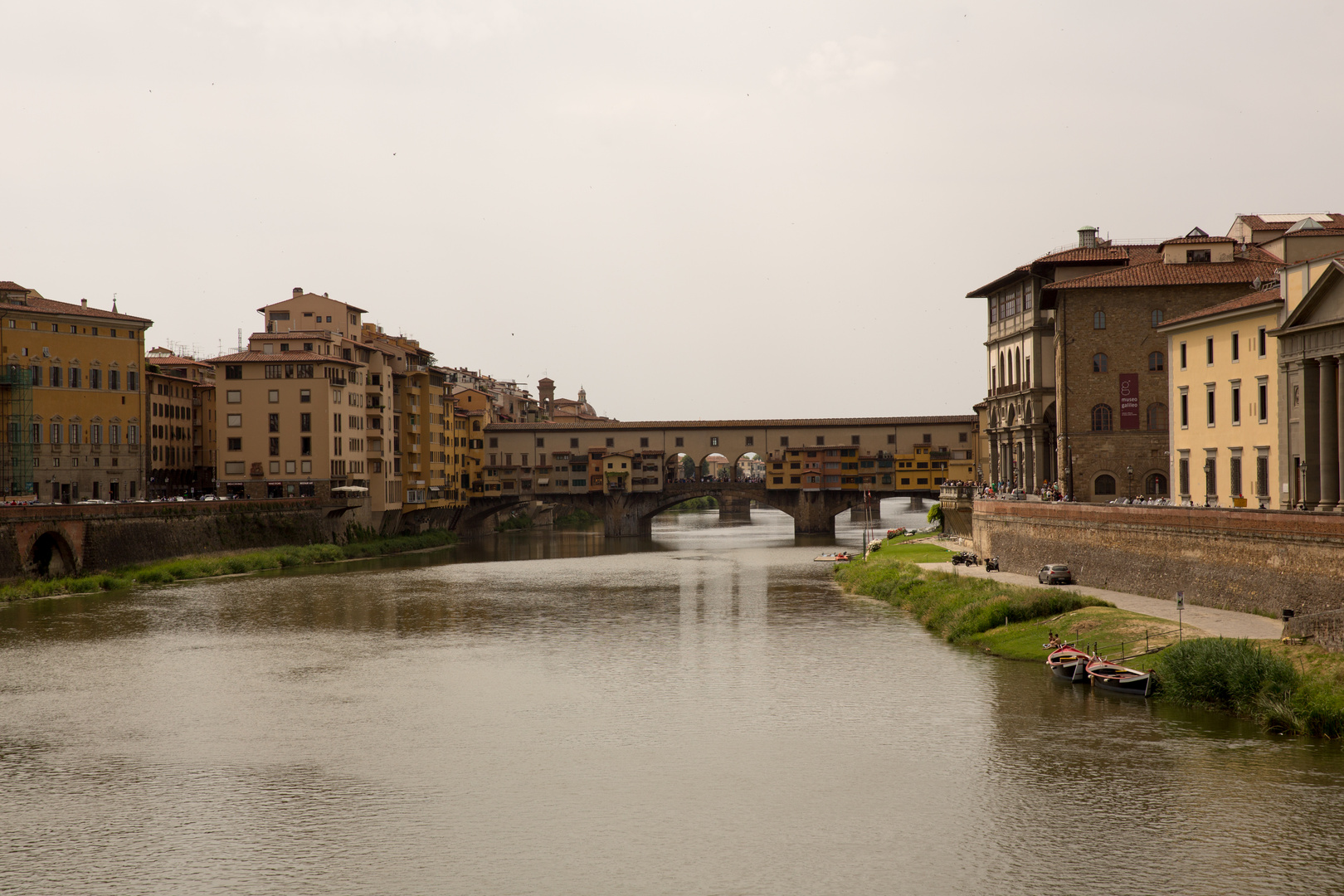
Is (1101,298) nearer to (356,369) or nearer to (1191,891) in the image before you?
(1191,891)

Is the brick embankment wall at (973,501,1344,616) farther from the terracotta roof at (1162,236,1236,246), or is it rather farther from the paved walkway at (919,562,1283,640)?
the terracotta roof at (1162,236,1236,246)

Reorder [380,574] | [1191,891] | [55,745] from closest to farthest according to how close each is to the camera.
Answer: [1191,891], [55,745], [380,574]

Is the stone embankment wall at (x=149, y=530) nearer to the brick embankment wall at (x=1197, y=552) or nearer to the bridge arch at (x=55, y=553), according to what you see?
the bridge arch at (x=55, y=553)

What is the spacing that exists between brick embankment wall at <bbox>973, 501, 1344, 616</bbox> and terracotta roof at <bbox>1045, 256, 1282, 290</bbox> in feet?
37.7

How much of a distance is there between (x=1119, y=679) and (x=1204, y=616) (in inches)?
244

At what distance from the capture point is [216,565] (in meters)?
74.7

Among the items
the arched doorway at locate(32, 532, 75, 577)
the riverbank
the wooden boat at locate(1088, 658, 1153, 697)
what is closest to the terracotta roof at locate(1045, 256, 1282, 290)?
the riverbank

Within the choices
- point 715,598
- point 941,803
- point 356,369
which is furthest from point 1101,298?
point 356,369

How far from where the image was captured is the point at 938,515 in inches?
3964

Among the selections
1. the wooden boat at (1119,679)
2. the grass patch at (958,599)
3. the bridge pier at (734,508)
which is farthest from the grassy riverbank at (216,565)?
the bridge pier at (734,508)

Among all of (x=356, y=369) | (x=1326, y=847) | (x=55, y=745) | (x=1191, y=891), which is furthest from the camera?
(x=356, y=369)

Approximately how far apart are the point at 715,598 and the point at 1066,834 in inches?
1559

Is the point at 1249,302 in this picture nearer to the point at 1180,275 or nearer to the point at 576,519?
the point at 1180,275

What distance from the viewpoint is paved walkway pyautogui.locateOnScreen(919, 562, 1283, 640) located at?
3384 cm
